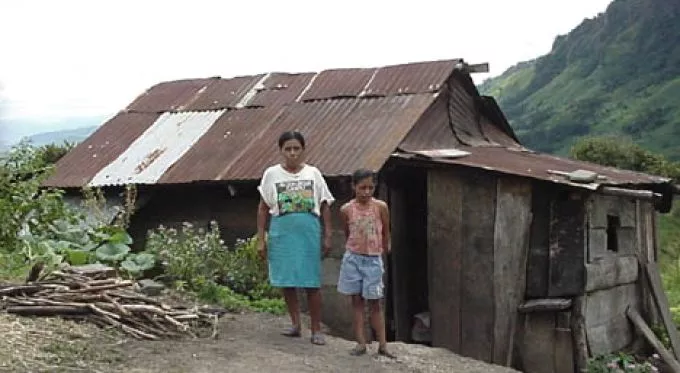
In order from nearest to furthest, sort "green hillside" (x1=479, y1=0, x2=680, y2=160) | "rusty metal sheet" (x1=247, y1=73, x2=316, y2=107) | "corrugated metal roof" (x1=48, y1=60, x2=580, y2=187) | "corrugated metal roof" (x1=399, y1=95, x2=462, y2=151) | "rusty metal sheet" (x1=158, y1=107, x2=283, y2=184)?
→ "corrugated metal roof" (x1=48, y1=60, x2=580, y2=187), "corrugated metal roof" (x1=399, y1=95, x2=462, y2=151), "rusty metal sheet" (x1=158, y1=107, x2=283, y2=184), "rusty metal sheet" (x1=247, y1=73, x2=316, y2=107), "green hillside" (x1=479, y1=0, x2=680, y2=160)

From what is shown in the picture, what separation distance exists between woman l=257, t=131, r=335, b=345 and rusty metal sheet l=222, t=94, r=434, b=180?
2273 mm

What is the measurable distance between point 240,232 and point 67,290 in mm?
3731

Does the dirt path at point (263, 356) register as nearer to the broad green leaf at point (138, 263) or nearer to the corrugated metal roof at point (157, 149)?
the broad green leaf at point (138, 263)

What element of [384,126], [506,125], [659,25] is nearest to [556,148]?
[659,25]

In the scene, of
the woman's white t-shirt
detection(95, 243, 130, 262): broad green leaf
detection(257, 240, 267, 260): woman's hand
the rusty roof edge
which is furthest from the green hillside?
detection(257, 240, 267, 260): woman's hand

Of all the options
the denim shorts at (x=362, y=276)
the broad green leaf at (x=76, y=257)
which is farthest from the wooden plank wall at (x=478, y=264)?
the broad green leaf at (x=76, y=257)

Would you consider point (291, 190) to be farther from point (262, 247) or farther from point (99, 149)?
point (99, 149)

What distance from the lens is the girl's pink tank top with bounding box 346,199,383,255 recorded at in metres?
6.24

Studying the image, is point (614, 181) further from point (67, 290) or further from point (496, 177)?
point (67, 290)

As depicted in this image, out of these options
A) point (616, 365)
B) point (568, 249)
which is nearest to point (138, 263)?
point (568, 249)

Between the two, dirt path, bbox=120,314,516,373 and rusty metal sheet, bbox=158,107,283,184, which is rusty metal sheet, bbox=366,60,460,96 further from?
dirt path, bbox=120,314,516,373

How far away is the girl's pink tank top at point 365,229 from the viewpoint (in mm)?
6242

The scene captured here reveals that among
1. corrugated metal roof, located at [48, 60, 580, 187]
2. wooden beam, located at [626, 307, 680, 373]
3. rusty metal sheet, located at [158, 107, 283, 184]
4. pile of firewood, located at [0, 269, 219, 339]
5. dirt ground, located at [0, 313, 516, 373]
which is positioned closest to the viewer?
dirt ground, located at [0, 313, 516, 373]

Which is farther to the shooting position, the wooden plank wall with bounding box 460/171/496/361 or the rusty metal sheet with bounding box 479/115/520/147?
the rusty metal sheet with bounding box 479/115/520/147
